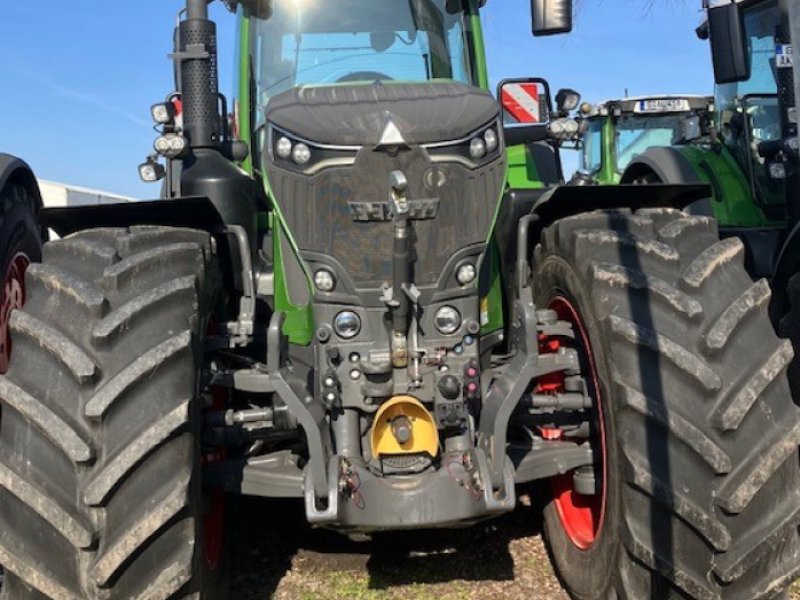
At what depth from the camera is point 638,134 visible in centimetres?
1369

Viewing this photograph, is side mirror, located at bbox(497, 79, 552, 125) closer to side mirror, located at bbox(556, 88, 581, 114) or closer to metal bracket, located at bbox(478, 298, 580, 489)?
side mirror, located at bbox(556, 88, 581, 114)

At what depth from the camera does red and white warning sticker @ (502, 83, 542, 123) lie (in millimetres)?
4348

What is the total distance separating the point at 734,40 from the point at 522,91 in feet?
4.91

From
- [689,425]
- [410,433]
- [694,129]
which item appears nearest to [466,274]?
[410,433]

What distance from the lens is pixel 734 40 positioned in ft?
16.4

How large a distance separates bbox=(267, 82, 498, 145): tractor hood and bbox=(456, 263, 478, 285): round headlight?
46cm

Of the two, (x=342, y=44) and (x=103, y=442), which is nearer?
(x=103, y=442)

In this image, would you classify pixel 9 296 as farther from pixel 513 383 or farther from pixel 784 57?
pixel 784 57

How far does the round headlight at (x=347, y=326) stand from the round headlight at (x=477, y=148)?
0.72m

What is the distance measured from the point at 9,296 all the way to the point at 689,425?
10.4ft

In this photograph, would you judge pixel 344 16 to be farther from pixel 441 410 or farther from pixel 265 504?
pixel 265 504

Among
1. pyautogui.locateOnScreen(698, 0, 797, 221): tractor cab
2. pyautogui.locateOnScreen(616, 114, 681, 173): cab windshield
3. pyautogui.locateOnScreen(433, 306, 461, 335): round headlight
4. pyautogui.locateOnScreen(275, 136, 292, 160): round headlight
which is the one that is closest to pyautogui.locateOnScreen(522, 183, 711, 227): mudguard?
pyautogui.locateOnScreen(433, 306, 461, 335): round headlight

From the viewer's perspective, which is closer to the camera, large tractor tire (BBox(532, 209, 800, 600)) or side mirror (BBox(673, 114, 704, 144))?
large tractor tire (BBox(532, 209, 800, 600))

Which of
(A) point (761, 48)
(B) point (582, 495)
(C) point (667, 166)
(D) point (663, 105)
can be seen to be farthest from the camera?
(D) point (663, 105)
